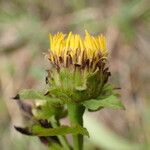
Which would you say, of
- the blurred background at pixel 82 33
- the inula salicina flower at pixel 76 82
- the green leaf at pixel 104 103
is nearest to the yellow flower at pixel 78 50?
the inula salicina flower at pixel 76 82

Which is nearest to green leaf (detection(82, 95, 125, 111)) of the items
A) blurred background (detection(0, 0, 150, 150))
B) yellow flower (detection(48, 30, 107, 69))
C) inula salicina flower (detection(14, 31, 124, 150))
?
inula salicina flower (detection(14, 31, 124, 150))

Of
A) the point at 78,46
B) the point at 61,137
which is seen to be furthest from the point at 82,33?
the point at 78,46

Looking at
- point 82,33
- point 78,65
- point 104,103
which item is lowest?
point 104,103

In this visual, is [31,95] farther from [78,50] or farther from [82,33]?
[82,33]

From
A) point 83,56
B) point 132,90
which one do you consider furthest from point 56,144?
point 132,90

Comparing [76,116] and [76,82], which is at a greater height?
[76,82]

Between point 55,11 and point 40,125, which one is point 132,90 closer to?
point 55,11

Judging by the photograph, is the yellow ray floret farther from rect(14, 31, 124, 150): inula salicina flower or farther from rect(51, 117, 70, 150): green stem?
rect(51, 117, 70, 150): green stem
